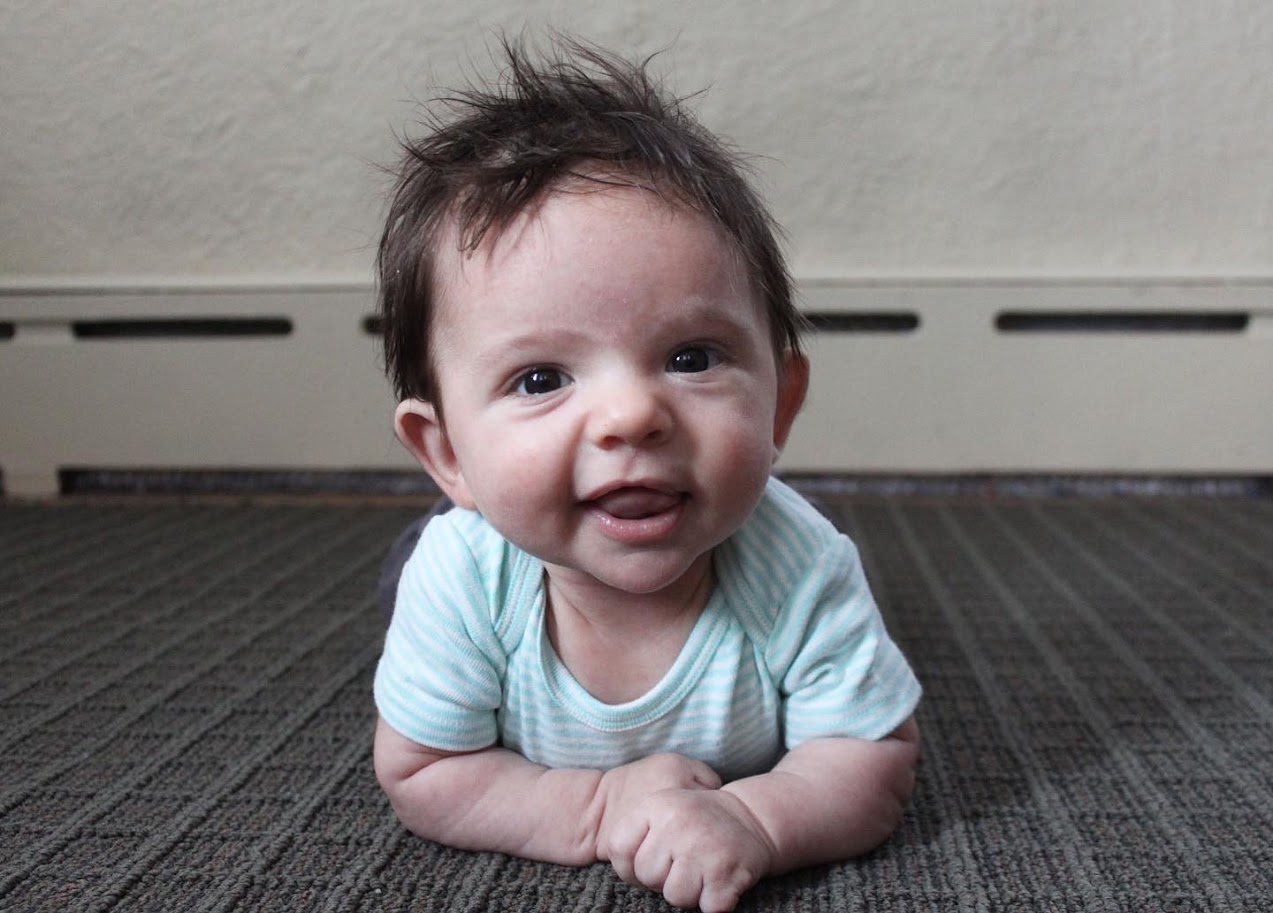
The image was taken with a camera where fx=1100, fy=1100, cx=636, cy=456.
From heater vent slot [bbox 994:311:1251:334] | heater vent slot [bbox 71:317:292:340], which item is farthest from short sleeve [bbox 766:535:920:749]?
heater vent slot [bbox 71:317:292:340]

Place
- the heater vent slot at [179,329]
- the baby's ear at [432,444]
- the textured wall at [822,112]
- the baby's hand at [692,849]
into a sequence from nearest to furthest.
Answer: the baby's hand at [692,849] < the baby's ear at [432,444] < the textured wall at [822,112] < the heater vent slot at [179,329]

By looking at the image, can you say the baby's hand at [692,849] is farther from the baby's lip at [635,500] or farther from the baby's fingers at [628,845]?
the baby's lip at [635,500]

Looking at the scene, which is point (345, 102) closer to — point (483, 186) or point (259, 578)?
point (259, 578)

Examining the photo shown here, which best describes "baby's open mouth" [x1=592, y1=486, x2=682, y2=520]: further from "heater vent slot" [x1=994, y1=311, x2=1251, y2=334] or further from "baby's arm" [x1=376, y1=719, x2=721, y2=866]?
"heater vent slot" [x1=994, y1=311, x2=1251, y2=334]

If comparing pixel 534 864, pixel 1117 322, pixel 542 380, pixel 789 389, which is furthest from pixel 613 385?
pixel 1117 322

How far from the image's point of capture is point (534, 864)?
1.77 feet

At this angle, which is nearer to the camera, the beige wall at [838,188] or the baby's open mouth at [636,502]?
the baby's open mouth at [636,502]

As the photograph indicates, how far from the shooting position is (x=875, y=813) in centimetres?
54

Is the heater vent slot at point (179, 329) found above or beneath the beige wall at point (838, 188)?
beneath

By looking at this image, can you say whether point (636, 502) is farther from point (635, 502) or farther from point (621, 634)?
point (621, 634)

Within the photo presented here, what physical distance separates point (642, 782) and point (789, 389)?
0.22m

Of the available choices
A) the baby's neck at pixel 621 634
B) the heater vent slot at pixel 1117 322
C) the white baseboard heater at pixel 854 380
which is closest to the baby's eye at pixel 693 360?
the baby's neck at pixel 621 634

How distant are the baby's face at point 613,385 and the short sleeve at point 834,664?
76mm

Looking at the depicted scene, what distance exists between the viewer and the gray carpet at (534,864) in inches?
20.4
